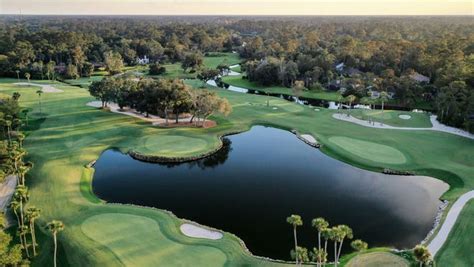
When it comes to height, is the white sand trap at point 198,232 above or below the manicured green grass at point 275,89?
below

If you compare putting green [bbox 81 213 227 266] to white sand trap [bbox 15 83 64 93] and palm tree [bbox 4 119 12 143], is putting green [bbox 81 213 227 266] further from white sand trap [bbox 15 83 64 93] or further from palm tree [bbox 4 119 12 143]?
white sand trap [bbox 15 83 64 93]

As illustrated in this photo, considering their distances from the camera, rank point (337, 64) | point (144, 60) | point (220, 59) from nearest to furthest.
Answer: point (337, 64) → point (144, 60) → point (220, 59)

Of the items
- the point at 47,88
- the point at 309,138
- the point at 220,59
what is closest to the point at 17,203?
the point at 309,138

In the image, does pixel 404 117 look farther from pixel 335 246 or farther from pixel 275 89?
pixel 335 246

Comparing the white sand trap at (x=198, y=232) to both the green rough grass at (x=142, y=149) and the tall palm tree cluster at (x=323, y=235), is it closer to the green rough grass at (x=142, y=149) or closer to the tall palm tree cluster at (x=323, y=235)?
the green rough grass at (x=142, y=149)

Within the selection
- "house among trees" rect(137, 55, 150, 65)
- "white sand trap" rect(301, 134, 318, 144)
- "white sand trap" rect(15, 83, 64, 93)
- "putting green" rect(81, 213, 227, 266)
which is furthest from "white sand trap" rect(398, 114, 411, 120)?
"house among trees" rect(137, 55, 150, 65)

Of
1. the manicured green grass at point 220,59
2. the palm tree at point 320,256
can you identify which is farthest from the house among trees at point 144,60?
the palm tree at point 320,256
